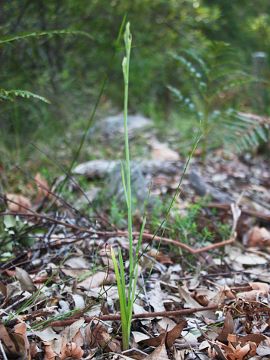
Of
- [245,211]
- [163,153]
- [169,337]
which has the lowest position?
[163,153]

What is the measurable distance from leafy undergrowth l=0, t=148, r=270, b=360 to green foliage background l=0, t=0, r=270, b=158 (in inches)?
34.2

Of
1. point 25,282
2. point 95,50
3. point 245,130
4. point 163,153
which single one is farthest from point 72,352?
point 95,50

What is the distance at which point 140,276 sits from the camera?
76.1 inches

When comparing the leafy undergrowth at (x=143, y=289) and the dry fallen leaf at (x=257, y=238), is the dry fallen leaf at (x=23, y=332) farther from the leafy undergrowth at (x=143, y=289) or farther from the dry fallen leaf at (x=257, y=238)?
the dry fallen leaf at (x=257, y=238)

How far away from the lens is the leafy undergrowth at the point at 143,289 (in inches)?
57.7

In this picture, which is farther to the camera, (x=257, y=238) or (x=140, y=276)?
(x=257, y=238)

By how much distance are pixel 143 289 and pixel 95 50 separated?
10.4 feet

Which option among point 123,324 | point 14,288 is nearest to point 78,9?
point 14,288

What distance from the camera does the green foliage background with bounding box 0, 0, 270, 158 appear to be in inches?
129

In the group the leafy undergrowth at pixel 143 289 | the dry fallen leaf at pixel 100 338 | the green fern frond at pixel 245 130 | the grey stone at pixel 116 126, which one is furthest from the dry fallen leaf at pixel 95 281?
the grey stone at pixel 116 126

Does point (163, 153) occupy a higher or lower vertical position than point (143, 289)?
lower

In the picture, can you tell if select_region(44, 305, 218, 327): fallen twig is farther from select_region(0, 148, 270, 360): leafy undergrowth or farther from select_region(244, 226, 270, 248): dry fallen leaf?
select_region(244, 226, 270, 248): dry fallen leaf

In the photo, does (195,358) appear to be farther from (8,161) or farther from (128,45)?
(8,161)

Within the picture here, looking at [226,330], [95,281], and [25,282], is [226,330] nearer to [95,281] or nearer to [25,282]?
[95,281]
